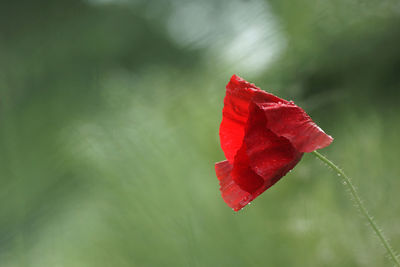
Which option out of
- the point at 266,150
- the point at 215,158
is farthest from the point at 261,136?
the point at 215,158

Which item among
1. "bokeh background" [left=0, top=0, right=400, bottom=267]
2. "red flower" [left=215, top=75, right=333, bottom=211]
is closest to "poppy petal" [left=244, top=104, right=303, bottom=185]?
"red flower" [left=215, top=75, right=333, bottom=211]

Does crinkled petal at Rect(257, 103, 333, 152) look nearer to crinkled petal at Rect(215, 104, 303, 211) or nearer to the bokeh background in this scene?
crinkled petal at Rect(215, 104, 303, 211)

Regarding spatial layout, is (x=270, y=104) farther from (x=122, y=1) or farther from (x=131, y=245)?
(x=122, y=1)

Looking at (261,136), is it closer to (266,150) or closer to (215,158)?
(266,150)

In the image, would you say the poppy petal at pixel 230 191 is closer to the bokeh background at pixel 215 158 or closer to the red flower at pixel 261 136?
the red flower at pixel 261 136

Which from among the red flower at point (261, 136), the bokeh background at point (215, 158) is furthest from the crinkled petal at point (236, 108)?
the bokeh background at point (215, 158)

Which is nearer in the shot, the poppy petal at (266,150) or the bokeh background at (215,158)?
the poppy petal at (266,150)

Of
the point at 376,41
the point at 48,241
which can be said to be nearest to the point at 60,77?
the point at 48,241
